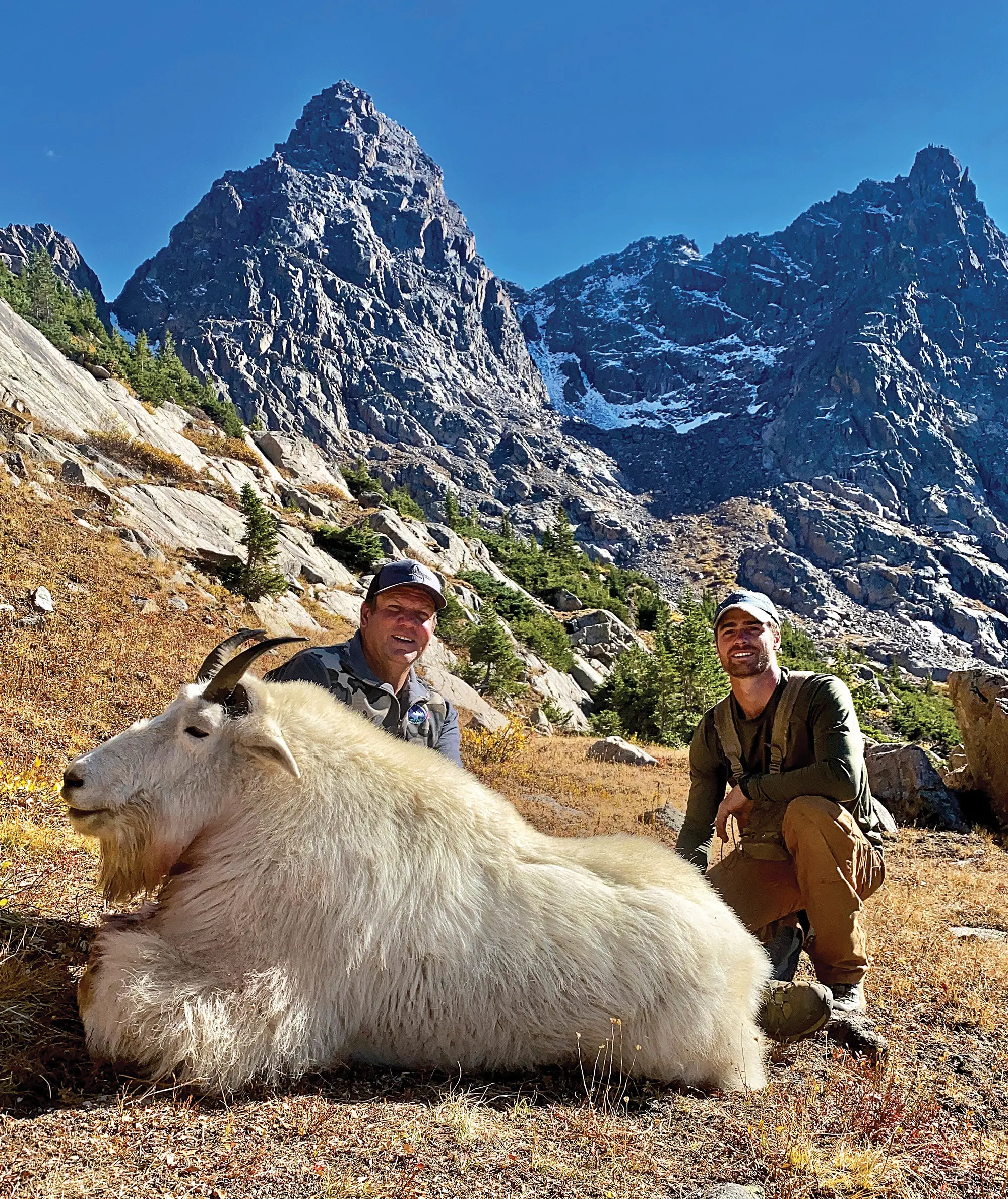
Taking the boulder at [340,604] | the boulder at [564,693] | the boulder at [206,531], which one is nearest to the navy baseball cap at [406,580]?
the boulder at [206,531]

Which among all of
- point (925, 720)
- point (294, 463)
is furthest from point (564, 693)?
point (294, 463)

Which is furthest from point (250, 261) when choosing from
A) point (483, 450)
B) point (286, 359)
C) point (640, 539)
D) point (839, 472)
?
point (839, 472)

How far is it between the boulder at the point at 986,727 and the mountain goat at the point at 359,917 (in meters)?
13.0

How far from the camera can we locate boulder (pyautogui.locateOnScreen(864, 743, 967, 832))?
12.7m

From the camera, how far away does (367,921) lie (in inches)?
116

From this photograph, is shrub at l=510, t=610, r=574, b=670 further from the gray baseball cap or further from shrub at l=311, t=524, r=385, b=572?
the gray baseball cap

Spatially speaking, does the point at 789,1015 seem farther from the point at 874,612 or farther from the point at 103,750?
the point at 874,612

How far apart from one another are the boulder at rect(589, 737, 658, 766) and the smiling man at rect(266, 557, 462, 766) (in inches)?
513

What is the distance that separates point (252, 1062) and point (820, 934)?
3355mm

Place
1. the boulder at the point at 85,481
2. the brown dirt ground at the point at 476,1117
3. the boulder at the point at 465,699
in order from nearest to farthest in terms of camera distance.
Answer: the brown dirt ground at the point at 476,1117
the boulder at the point at 465,699
the boulder at the point at 85,481

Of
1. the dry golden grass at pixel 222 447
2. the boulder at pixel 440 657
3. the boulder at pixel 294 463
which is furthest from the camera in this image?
the boulder at pixel 294 463

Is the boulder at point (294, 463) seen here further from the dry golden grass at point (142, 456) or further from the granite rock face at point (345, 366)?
the granite rock face at point (345, 366)

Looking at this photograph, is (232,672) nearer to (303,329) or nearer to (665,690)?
(665,690)

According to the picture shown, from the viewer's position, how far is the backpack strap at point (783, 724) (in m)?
4.53
